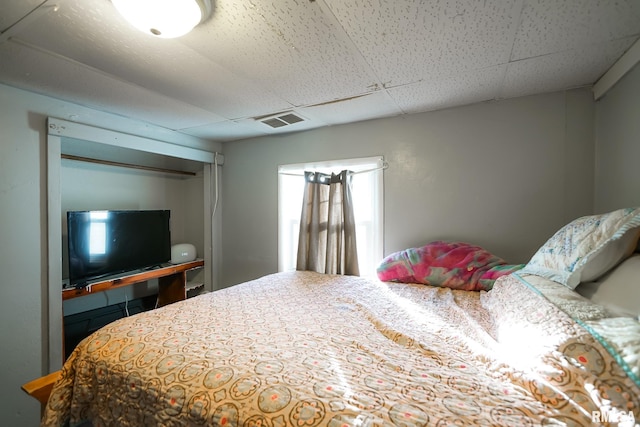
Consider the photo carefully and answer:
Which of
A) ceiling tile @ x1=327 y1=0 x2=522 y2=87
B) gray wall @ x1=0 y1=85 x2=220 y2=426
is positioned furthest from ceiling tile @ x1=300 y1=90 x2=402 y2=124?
gray wall @ x1=0 y1=85 x2=220 y2=426

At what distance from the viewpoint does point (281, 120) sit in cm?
251

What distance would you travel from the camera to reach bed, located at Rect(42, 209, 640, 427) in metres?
0.67

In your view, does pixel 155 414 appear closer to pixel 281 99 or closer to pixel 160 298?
pixel 281 99

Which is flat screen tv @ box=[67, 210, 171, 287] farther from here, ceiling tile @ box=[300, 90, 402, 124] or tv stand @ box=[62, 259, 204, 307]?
ceiling tile @ box=[300, 90, 402, 124]

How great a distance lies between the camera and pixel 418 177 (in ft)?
7.65

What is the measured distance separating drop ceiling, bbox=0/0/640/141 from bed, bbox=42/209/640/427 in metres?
0.96

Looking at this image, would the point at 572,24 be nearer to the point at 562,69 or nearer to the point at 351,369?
the point at 562,69

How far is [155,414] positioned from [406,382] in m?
0.83

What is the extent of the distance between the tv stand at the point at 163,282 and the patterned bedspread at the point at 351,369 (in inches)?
53.1

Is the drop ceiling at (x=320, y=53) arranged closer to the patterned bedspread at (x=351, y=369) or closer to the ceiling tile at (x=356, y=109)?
the ceiling tile at (x=356, y=109)

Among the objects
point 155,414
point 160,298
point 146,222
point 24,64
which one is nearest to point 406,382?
point 155,414

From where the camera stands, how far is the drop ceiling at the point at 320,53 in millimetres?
1113

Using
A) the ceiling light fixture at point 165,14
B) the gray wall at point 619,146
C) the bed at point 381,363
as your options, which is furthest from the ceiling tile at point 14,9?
the gray wall at point 619,146

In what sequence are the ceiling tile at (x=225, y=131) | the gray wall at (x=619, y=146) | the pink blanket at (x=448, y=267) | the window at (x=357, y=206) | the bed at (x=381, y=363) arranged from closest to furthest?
the bed at (x=381, y=363) → the gray wall at (x=619, y=146) → the pink blanket at (x=448, y=267) → the window at (x=357, y=206) → the ceiling tile at (x=225, y=131)
